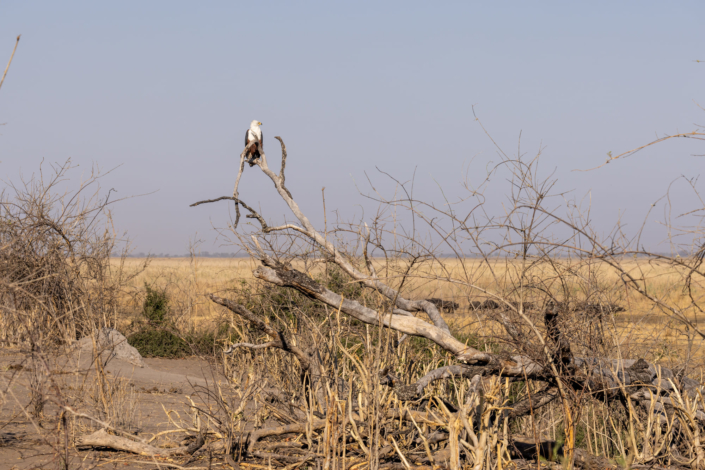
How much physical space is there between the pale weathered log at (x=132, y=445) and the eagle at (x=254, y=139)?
3.19 metres

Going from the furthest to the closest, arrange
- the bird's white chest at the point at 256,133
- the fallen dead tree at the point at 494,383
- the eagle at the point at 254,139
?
1. the bird's white chest at the point at 256,133
2. the eagle at the point at 254,139
3. the fallen dead tree at the point at 494,383

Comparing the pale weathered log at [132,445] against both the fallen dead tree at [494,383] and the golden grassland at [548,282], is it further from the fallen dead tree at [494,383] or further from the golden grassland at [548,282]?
the golden grassland at [548,282]

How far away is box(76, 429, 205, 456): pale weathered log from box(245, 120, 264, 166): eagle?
319 centimetres

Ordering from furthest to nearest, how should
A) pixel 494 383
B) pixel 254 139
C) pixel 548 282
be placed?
pixel 254 139
pixel 548 282
pixel 494 383

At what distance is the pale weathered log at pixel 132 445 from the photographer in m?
4.11

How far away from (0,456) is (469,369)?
3.70 m

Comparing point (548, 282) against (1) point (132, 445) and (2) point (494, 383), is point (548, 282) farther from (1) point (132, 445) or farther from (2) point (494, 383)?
(1) point (132, 445)

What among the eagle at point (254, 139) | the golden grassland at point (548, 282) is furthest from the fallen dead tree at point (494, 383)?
the eagle at point (254, 139)

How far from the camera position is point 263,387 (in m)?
4.84

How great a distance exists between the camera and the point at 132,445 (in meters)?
4.21

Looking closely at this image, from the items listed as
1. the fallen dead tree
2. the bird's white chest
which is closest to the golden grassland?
the fallen dead tree

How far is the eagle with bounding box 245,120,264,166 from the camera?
6297mm

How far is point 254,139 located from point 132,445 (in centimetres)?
361

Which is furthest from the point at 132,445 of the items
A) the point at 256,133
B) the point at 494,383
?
the point at 256,133
